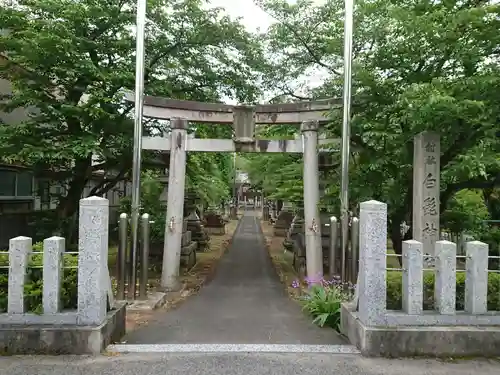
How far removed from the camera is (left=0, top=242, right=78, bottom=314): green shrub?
5.16 meters

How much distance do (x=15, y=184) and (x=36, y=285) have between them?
1234cm

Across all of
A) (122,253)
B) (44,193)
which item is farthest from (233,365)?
(44,193)

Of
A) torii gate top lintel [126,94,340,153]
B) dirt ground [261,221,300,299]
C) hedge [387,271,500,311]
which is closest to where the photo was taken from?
hedge [387,271,500,311]

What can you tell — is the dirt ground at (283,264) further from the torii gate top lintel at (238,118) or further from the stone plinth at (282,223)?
the torii gate top lintel at (238,118)

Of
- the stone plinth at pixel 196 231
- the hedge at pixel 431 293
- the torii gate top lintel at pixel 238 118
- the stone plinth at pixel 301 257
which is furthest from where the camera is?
the stone plinth at pixel 196 231

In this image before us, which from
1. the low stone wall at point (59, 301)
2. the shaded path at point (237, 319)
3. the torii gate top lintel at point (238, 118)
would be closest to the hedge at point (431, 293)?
the shaded path at point (237, 319)

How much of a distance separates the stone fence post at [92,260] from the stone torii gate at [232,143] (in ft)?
21.1

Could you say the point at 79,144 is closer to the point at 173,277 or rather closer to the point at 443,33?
the point at 173,277

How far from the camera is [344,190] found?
994 centimetres

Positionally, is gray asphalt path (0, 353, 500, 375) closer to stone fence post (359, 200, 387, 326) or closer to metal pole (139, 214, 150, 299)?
stone fence post (359, 200, 387, 326)

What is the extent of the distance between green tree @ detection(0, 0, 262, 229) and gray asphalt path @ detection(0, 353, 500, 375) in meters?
6.95

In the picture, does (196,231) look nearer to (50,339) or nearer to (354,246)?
(354,246)

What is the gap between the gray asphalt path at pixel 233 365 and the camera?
14.6 feet

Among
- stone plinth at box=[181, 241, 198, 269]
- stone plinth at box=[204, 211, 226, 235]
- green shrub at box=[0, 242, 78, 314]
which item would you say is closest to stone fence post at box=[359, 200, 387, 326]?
green shrub at box=[0, 242, 78, 314]
